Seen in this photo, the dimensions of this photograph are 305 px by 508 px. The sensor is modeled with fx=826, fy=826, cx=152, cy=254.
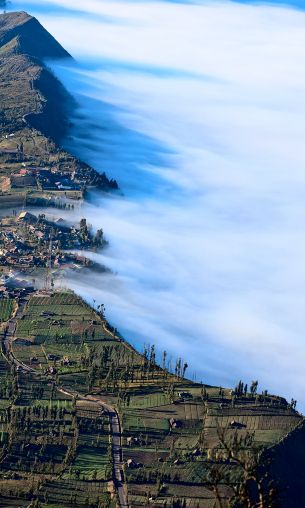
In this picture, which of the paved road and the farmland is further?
the farmland

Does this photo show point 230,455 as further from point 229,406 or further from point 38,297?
point 38,297

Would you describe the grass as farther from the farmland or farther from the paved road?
the farmland

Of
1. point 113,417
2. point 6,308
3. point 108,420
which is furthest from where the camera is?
point 6,308

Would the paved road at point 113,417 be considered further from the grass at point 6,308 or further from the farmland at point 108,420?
the grass at point 6,308

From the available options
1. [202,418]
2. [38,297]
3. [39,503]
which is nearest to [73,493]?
[39,503]

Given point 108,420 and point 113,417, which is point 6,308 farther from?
point 108,420

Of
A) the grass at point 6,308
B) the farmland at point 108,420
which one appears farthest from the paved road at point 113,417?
the grass at point 6,308

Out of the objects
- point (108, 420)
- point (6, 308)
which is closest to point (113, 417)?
point (108, 420)

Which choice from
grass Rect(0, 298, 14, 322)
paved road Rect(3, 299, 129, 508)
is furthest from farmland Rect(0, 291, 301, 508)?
grass Rect(0, 298, 14, 322)

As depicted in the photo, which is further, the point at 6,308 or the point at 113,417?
the point at 6,308
